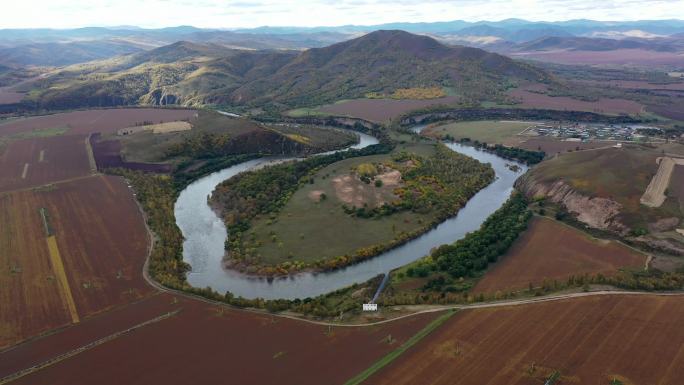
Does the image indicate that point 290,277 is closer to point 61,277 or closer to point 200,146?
point 61,277

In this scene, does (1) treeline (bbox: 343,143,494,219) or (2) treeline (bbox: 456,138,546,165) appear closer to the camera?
(1) treeline (bbox: 343,143,494,219)

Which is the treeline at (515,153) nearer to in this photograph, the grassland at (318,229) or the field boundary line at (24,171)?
the grassland at (318,229)

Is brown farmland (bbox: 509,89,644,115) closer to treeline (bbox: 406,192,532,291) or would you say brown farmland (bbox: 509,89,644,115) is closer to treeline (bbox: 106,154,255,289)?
treeline (bbox: 406,192,532,291)

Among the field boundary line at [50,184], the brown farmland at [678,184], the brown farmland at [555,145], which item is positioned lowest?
the field boundary line at [50,184]

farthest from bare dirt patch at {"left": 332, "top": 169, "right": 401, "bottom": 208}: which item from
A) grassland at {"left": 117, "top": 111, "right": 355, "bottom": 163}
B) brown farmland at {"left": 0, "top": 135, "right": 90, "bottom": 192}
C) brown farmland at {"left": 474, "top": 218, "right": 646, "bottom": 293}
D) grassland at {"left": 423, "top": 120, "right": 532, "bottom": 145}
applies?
brown farmland at {"left": 0, "top": 135, "right": 90, "bottom": 192}

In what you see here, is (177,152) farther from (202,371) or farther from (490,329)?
(490,329)

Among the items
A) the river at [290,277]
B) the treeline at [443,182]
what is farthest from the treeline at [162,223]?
the treeline at [443,182]
